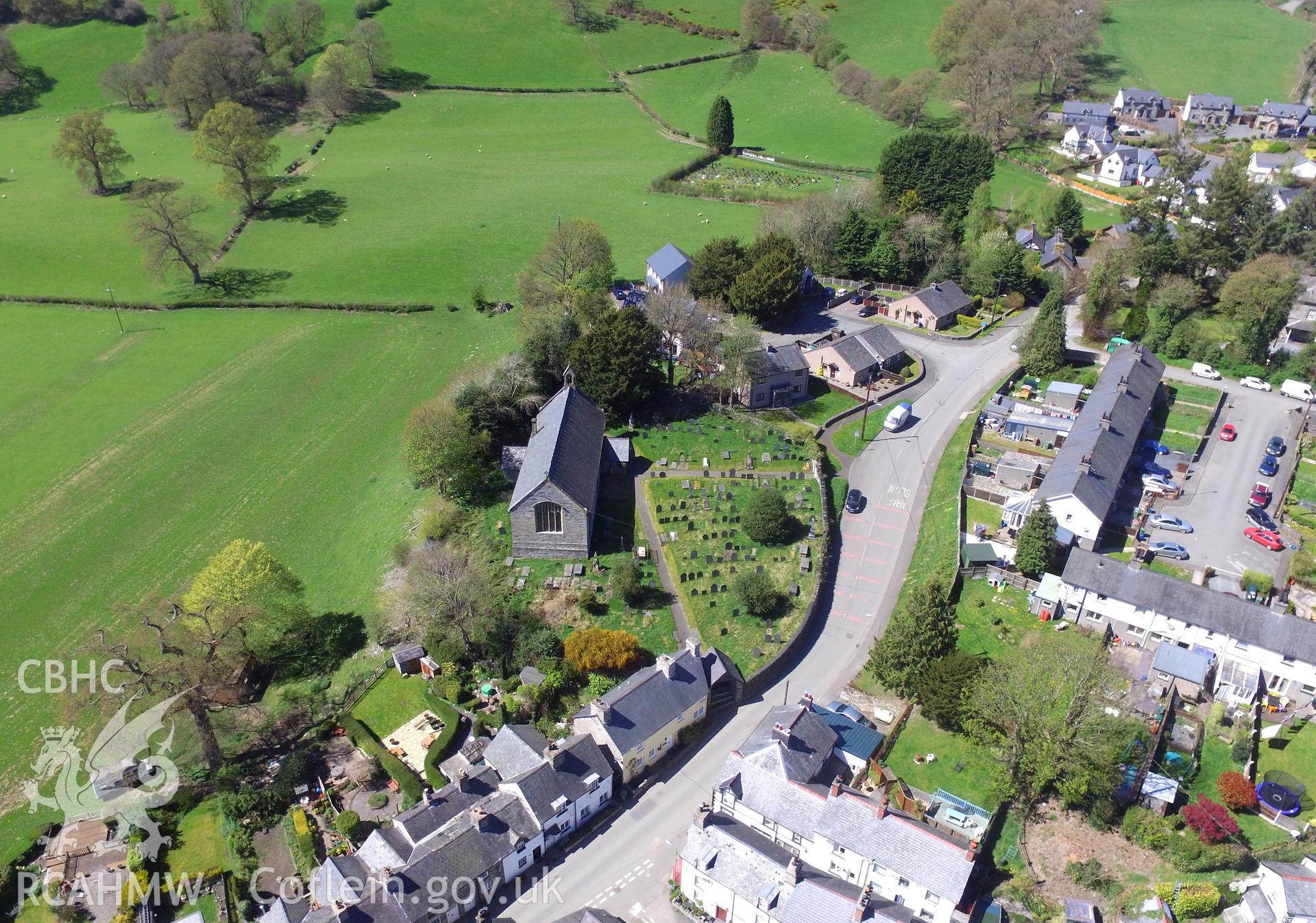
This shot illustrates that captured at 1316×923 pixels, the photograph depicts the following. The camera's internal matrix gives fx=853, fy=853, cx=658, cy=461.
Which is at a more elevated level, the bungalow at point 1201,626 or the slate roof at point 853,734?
the bungalow at point 1201,626

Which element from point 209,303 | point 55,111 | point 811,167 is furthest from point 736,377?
point 55,111

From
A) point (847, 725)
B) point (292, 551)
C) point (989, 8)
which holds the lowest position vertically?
point (292, 551)

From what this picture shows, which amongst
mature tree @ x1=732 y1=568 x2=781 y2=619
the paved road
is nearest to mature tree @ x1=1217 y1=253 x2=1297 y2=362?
the paved road

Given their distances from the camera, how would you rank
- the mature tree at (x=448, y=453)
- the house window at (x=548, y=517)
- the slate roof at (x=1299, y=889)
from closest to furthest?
the slate roof at (x=1299, y=889) < the house window at (x=548, y=517) < the mature tree at (x=448, y=453)

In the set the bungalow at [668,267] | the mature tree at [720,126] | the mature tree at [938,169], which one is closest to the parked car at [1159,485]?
the bungalow at [668,267]

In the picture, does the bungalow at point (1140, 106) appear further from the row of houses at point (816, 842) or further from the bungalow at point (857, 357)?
the row of houses at point (816, 842)

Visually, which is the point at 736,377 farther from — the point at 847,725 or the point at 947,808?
the point at 947,808
